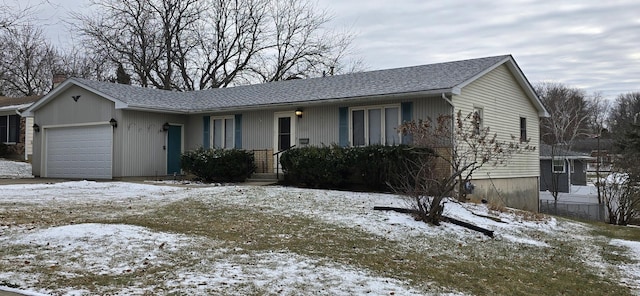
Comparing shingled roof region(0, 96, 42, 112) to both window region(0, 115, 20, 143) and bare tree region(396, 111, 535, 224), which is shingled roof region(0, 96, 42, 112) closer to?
window region(0, 115, 20, 143)

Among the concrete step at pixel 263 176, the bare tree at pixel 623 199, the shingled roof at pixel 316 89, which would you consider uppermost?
the shingled roof at pixel 316 89

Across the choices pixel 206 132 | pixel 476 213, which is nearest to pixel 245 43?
pixel 206 132

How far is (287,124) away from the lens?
17656 mm

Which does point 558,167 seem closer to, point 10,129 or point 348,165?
point 348,165

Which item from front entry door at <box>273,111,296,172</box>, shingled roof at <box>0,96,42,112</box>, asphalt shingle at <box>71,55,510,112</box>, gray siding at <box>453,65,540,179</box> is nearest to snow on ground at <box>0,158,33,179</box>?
shingled roof at <box>0,96,42,112</box>

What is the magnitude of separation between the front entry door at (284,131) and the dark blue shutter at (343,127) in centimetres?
182

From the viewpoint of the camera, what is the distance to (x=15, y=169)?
21906 mm

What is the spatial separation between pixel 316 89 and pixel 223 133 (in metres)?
3.77

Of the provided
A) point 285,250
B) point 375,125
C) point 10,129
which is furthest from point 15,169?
point 285,250

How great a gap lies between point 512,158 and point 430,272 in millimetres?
12154

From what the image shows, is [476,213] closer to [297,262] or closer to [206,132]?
[297,262]

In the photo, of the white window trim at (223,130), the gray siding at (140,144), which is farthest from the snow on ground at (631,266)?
the gray siding at (140,144)

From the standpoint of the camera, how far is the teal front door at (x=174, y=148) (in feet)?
62.8

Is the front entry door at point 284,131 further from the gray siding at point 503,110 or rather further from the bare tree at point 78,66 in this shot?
the bare tree at point 78,66
